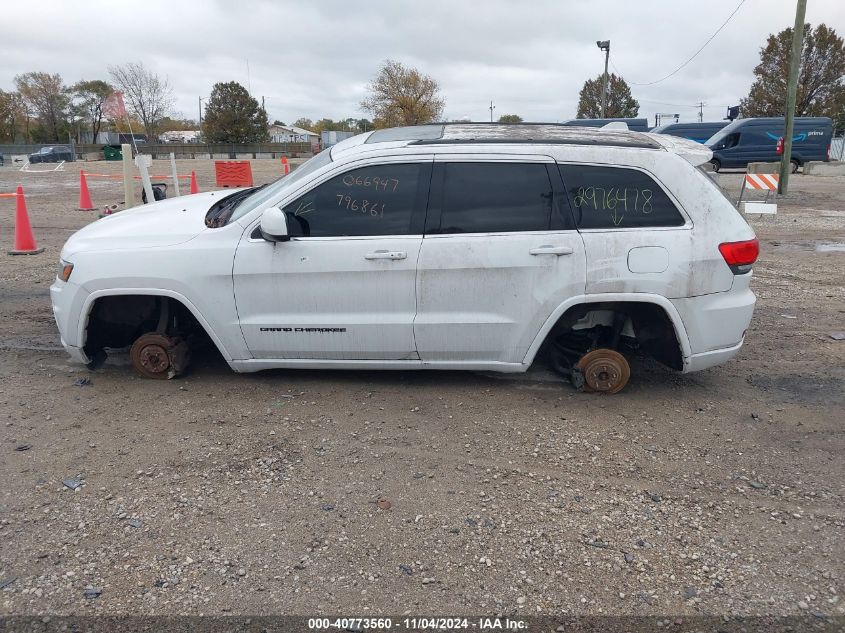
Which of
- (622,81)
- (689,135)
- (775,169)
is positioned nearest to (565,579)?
(775,169)

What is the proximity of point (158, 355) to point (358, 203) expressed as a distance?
1870 millimetres

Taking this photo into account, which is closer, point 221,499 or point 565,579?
point 565,579

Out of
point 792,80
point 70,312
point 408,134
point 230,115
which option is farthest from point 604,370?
point 230,115

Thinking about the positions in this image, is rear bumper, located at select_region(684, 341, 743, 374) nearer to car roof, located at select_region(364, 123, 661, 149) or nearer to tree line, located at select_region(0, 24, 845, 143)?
car roof, located at select_region(364, 123, 661, 149)

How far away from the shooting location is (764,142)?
29.2m

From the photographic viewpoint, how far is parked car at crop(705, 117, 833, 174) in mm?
29062

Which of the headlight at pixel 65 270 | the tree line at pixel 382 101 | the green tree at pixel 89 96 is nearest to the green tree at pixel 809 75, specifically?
the tree line at pixel 382 101

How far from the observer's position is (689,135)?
117 feet

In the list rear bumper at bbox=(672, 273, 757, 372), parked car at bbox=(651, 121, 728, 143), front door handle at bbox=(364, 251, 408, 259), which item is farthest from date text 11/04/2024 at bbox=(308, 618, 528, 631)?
parked car at bbox=(651, 121, 728, 143)

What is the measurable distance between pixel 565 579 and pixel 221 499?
5.75ft

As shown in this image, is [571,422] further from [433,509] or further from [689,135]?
[689,135]

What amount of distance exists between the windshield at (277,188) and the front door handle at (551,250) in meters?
1.54

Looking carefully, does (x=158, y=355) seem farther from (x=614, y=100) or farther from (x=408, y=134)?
(x=614, y=100)

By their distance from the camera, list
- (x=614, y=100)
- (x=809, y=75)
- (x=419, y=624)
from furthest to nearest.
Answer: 1. (x=614, y=100)
2. (x=809, y=75)
3. (x=419, y=624)
